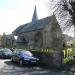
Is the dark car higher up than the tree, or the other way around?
the tree

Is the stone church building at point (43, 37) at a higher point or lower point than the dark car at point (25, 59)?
higher

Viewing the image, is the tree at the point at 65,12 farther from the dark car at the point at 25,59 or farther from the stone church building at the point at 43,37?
the stone church building at the point at 43,37

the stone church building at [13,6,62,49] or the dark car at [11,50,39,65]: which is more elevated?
the stone church building at [13,6,62,49]

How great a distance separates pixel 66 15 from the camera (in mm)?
25672

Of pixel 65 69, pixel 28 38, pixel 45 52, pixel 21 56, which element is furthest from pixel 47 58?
pixel 28 38

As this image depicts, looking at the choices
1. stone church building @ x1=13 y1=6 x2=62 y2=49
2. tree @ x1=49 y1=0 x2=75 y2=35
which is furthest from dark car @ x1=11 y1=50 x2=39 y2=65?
stone church building @ x1=13 y1=6 x2=62 y2=49

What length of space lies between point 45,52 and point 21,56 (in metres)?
3.12

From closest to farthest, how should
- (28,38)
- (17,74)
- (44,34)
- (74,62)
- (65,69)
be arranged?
(17,74) < (65,69) < (74,62) < (44,34) < (28,38)

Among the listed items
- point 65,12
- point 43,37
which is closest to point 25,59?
point 65,12

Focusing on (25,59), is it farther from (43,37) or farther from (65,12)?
(43,37)

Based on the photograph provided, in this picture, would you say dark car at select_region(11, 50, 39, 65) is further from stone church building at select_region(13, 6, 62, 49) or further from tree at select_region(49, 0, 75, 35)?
stone church building at select_region(13, 6, 62, 49)

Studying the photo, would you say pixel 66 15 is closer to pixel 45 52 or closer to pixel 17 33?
pixel 45 52

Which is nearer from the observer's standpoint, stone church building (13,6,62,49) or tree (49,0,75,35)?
tree (49,0,75,35)

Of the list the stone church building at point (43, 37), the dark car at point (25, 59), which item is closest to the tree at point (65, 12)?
the dark car at point (25, 59)
